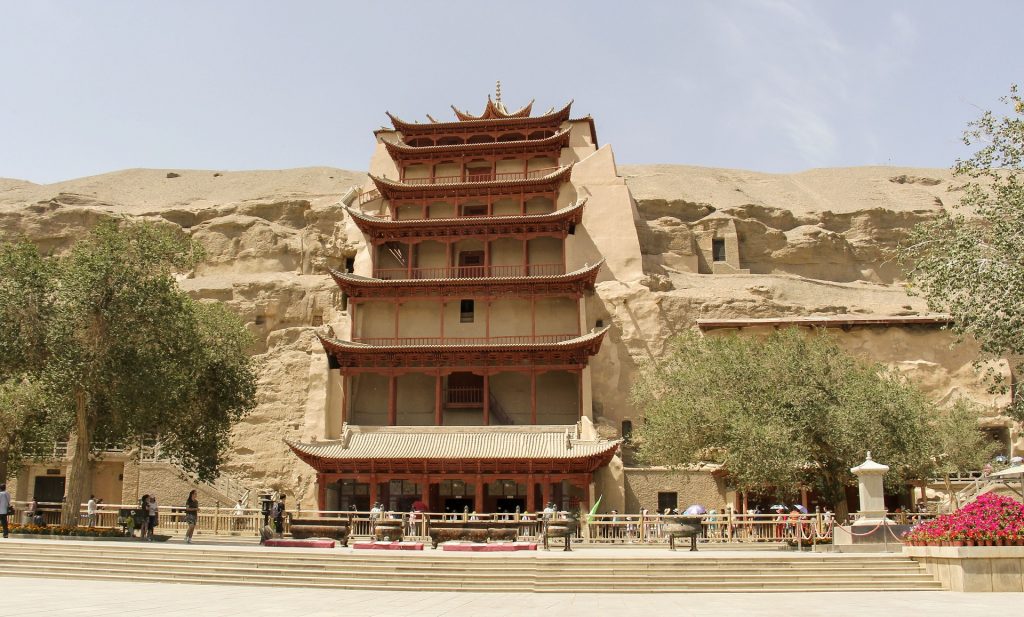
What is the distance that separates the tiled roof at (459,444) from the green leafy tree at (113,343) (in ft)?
20.9

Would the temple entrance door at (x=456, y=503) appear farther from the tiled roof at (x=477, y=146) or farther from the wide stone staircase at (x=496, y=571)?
the tiled roof at (x=477, y=146)

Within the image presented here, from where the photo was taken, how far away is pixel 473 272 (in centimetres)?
4169

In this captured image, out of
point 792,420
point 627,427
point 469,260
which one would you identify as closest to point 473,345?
point 469,260

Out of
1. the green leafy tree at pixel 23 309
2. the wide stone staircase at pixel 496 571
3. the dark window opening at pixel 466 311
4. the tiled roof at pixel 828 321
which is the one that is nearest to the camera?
the wide stone staircase at pixel 496 571

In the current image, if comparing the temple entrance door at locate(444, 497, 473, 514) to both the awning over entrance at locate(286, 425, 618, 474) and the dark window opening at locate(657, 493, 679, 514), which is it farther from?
the dark window opening at locate(657, 493, 679, 514)

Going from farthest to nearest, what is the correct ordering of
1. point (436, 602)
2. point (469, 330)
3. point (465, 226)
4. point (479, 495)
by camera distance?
point (465, 226), point (469, 330), point (479, 495), point (436, 602)

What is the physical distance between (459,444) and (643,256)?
1949cm

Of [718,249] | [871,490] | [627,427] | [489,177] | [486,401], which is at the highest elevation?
[489,177]

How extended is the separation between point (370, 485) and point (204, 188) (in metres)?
39.0

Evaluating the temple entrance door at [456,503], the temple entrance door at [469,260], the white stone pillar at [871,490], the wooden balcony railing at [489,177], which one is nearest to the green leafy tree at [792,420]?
the white stone pillar at [871,490]

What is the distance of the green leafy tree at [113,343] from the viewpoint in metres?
25.5

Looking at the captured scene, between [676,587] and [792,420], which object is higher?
[792,420]

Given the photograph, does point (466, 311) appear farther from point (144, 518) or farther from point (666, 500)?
point (144, 518)

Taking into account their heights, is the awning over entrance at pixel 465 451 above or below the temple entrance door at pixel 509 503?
above
